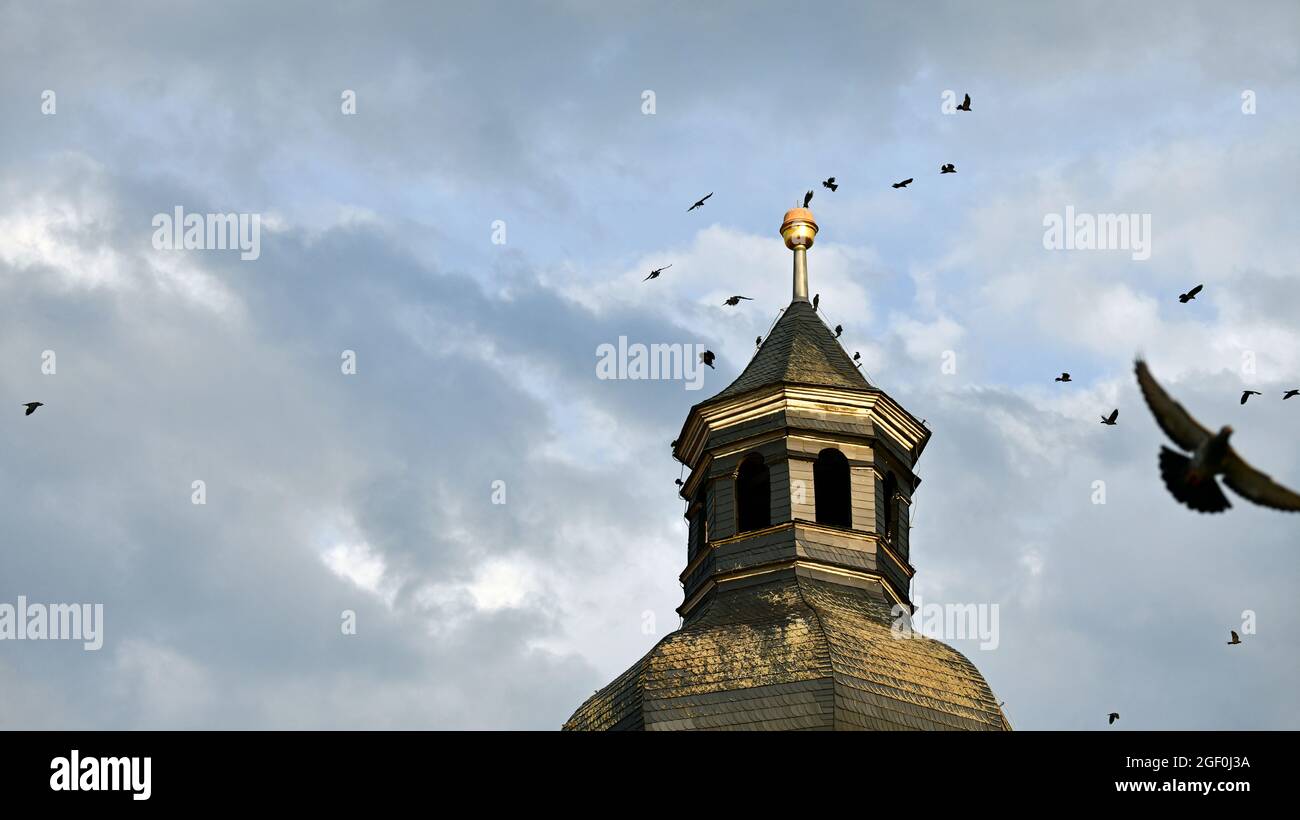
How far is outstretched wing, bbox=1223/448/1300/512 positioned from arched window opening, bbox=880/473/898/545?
36975 millimetres

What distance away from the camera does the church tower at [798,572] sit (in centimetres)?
5719

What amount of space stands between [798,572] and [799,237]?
14.0 metres

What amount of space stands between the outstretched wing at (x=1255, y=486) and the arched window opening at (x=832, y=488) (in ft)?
119

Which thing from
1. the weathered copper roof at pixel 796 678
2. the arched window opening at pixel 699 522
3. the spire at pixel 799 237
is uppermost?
the spire at pixel 799 237

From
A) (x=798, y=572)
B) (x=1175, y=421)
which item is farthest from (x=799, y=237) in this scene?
(x=1175, y=421)

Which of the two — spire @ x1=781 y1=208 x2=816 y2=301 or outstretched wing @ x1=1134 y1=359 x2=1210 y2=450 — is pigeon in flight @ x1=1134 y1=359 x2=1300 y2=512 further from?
spire @ x1=781 y1=208 x2=816 y2=301

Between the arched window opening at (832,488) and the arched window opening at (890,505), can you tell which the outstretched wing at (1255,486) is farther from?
the arched window opening at (890,505)

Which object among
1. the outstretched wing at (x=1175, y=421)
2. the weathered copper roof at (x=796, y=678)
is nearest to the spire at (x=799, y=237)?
the weathered copper roof at (x=796, y=678)

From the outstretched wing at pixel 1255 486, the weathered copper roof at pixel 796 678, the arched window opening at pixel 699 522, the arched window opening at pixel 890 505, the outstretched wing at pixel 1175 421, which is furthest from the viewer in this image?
the arched window opening at pixel 699 522

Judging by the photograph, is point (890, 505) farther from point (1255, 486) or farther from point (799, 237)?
point (1255, 486)
